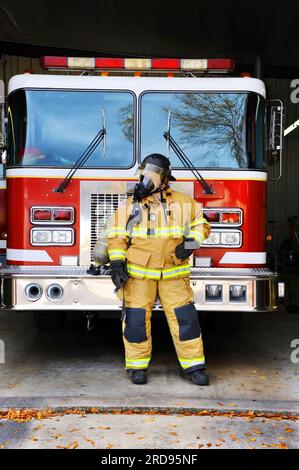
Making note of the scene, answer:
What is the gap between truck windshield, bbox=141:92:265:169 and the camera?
17.1ft

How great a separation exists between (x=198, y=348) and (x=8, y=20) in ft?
27.6

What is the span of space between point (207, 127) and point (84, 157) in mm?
1098

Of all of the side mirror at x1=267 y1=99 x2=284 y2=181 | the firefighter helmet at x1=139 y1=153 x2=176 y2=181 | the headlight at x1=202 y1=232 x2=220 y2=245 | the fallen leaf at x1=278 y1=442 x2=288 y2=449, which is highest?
the side mirror at x1=267 y1=99 x2=284 y2=181

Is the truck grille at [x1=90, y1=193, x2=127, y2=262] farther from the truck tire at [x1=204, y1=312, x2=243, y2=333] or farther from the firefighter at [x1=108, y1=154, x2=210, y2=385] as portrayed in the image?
the truck tire at [x1=204, y1=312, x2=243, y2=333]

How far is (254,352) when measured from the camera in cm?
623

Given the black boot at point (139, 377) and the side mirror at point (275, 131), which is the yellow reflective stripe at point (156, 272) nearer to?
the black boot at point (139, 377)

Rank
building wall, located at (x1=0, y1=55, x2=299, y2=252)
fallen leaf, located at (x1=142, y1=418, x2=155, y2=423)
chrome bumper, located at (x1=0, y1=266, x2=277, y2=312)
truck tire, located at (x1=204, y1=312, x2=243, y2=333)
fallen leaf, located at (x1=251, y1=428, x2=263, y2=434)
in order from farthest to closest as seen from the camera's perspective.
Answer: building wall, located at (x1=0, y1=55, x2=299, y2=252) → truck tire, located at (x1=204, y1=312, x2=243, y2=333) → chrome bumper, located at (x1=0, y1=266, x2=277, y2=312) → fallen leaf, located at (x1=142, y1=418, x2=155, y2=423) → fallen leaf, located at (x1=251, y1=428, x2=263, y2=434)

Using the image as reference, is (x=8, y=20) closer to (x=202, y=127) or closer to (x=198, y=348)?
(x=202, y=127)

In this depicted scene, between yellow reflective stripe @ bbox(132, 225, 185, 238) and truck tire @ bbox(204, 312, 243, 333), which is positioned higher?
yellow reflective stripe @ bbox(132, 225, 185, 238)

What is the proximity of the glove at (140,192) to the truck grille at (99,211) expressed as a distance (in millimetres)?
335

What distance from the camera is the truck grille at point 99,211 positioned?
202 inches

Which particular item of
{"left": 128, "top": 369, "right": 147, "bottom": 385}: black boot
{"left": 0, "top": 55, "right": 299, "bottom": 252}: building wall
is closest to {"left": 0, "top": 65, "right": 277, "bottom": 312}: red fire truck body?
{"left": 128, "top": 369, "right": 147, "bottom": 385}: black boot

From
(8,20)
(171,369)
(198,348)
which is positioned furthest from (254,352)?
(8,20)

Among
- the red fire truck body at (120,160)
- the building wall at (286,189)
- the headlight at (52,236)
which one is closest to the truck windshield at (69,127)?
the red fire truck body at (120,160)
